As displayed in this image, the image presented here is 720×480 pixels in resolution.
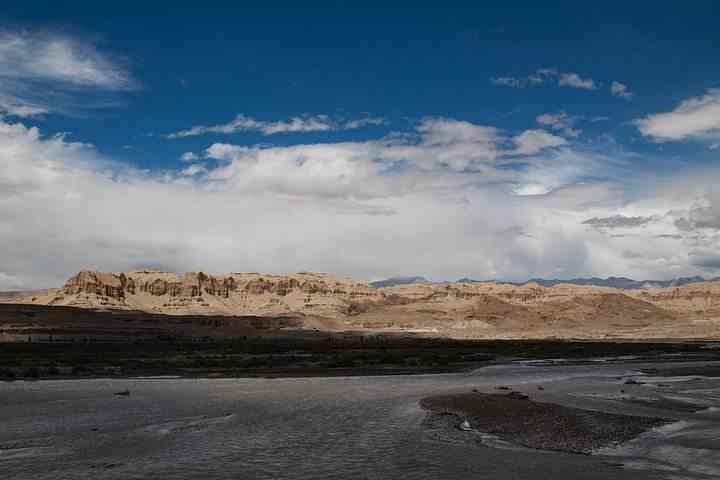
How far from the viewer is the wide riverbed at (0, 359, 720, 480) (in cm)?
1647

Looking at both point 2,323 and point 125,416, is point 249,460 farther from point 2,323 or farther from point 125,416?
point 2,323

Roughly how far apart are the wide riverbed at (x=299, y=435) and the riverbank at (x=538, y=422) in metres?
0.80

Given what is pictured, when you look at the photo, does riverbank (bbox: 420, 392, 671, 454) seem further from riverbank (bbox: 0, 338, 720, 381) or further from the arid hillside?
the arid hillside

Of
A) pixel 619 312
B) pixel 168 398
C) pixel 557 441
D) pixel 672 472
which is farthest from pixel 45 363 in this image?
pixel 619 312

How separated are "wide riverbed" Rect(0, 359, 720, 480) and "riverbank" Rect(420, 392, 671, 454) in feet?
2.62

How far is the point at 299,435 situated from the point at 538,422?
329 inches

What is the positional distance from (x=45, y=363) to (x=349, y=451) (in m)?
39.2

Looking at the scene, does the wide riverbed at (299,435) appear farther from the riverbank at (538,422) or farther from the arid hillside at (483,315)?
the arid hillside at (483,315)

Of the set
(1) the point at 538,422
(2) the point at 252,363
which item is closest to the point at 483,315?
(2) the point at 252,363

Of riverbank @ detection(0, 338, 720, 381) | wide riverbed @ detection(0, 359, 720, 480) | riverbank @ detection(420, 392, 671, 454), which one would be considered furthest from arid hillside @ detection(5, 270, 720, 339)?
riverbank @ detection(420, 392, 671, 454)

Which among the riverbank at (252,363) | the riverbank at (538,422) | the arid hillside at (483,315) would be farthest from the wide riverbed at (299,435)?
the arid hillside at (483,315)

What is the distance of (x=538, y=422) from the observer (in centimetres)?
2342

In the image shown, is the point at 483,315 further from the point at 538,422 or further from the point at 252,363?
the point at 538,422

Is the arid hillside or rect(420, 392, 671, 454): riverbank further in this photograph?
the arid hillside
